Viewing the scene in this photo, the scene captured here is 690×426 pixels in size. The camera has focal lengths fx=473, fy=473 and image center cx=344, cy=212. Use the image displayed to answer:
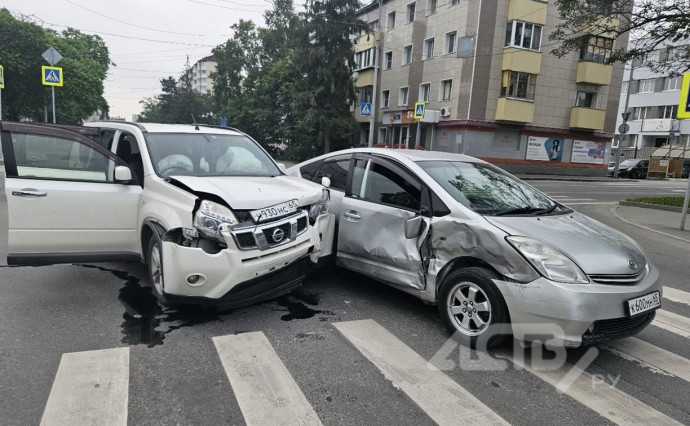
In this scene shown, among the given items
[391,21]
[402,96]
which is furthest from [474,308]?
[391,21]

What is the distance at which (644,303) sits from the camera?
358cm

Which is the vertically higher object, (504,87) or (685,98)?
(504,87)

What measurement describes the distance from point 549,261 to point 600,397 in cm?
96

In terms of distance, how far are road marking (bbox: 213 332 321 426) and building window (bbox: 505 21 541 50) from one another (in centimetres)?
2986

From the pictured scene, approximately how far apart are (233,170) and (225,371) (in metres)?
2.35

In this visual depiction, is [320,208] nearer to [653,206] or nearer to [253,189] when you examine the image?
[253,189]

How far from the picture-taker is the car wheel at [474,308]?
3.66m

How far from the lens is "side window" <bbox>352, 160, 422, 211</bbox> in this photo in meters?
4.62

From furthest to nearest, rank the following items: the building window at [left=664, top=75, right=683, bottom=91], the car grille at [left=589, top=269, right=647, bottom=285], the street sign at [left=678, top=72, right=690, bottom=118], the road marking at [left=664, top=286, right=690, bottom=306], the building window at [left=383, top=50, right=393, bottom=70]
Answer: the building window at [left=664, top=75, right=683, bottom=91] < the building window at [left=383, top=50, right=393, bottom=70] < the street sign at [left=678, top=72, right=690, bottom=118] < the road marking at [left=664, top=286, right=690, bottom=306] < the car grille at [left=589, top=269, right=647, bottom=285]

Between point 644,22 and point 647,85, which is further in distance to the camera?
point 647,85

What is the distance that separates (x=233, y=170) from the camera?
5059 mm

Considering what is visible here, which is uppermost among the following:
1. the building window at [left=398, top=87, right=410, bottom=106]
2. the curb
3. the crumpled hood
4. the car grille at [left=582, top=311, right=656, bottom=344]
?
the building window at [left=398, top=87, right=410, bottom=106]

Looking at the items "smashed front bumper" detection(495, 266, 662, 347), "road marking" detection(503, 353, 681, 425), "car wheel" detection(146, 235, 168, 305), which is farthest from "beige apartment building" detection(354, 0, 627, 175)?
"road marking" detection(503, 353, 681, 425)

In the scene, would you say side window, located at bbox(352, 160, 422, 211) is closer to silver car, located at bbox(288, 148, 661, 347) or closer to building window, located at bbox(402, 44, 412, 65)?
silver car, located at bbox(288, 148, 661, 347)
